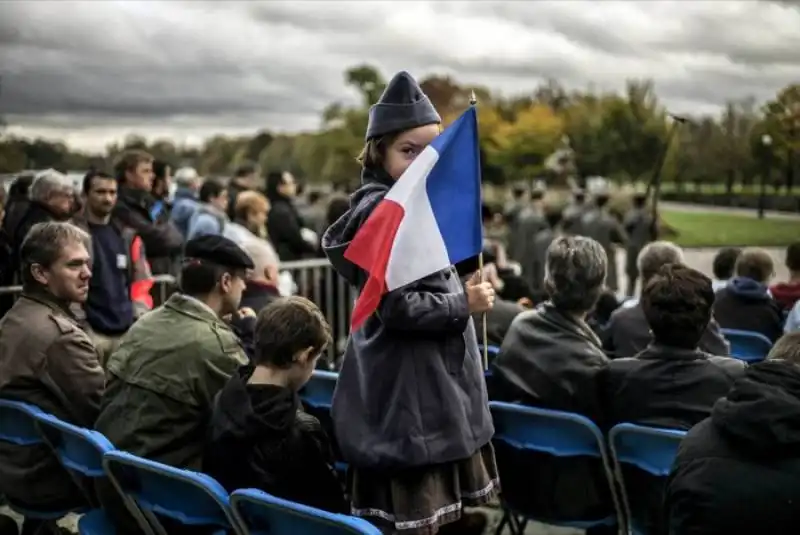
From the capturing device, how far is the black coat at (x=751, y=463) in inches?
74.6

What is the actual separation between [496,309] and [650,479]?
1.58 m

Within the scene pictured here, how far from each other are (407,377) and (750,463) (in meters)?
0.85

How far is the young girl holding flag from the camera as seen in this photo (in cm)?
231

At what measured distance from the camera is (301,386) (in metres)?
2.76

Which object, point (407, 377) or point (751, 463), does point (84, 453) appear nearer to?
point (407, 377)

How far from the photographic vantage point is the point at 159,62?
35.2ft

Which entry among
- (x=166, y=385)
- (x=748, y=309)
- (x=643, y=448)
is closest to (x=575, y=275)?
(x=643, y=448)

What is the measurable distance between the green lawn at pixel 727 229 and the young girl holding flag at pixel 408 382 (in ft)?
23.0

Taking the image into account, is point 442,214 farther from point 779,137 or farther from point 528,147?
point 528,147

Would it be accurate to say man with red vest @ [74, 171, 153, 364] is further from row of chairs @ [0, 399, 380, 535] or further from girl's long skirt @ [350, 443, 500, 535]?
girl's long skirt @ [350, 443, 500, 535]

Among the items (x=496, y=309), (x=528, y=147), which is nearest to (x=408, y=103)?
(x=496, y=309)

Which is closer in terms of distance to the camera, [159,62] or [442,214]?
[442,214]

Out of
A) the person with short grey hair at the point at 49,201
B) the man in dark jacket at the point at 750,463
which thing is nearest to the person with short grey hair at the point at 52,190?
the person with short grey hair at the point at 49,201

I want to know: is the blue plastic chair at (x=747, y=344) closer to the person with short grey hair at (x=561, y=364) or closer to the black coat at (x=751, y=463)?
the person with short grey hair at (x=561, y=364)
